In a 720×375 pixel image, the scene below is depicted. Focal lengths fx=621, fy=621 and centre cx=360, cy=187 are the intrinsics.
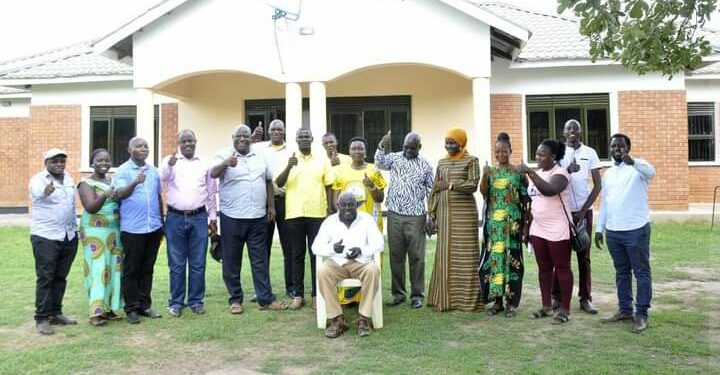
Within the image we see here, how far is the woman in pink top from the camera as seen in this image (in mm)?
5406

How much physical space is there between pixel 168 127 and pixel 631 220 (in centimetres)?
1152

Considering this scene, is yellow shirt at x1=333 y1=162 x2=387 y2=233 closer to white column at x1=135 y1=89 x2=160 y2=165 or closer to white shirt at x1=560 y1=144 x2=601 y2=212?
white shirt at x1=560 y1=144 x2=601 y2=212

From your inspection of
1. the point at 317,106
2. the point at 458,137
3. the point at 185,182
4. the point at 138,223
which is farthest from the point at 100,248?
the point at 317,106

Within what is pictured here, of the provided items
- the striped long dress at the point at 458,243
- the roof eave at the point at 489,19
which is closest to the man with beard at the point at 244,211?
the striped long dress at the point at 458,243

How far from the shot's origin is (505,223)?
5.74 metres

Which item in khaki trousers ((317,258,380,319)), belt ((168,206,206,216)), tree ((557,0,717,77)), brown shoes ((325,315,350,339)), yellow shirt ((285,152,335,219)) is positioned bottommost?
brown shoes ((325,315,350,339))

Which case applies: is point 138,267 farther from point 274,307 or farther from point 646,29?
point 646,29

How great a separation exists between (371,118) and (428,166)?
735 centimetres

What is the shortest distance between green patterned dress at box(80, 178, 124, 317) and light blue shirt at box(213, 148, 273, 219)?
0.99 meters

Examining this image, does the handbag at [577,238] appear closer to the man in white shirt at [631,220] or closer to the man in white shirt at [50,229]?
the man in white shirt at [631,220]

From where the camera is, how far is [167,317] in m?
5.90

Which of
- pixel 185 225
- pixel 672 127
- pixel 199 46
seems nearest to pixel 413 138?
pixel 185 225

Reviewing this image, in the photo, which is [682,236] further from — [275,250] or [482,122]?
[275,250]

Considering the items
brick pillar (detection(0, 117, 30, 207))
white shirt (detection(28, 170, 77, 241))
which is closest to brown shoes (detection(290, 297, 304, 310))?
white shirt (detection(28, 170, 77, 241))
